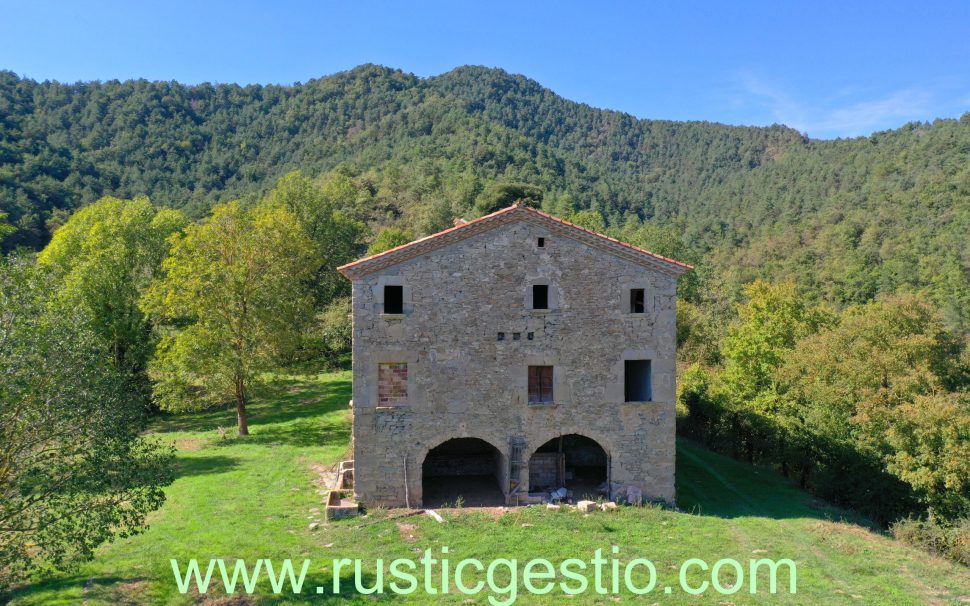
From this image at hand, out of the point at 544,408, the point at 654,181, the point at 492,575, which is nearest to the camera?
the point at 492,575

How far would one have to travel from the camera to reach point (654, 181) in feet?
419

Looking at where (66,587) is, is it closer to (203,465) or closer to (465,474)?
(203,465)

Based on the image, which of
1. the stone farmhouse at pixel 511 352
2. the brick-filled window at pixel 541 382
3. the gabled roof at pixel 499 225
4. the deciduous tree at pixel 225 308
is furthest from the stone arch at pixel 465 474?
the deciduous tree at pixel 225 308

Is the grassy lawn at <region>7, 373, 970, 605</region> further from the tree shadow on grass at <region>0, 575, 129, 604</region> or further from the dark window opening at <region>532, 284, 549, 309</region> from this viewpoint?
the dark window opening at <region>532, 284, 549, 309</region>

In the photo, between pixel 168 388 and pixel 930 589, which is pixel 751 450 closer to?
pixel 930 589

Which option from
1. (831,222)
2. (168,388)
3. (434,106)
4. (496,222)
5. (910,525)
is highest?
(434,106)

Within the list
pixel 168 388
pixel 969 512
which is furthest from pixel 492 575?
pixel 168 388

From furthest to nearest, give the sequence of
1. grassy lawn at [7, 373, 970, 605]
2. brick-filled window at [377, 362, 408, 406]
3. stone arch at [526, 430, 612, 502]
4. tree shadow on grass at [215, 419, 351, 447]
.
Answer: tree shadow on grass at [215, 419, 351, 447] → stone arch at [526, 430, 612, 502] → brick-filled window at [377, 362, 408, 406] → grassy lawn at [7, 373, 970, 605]

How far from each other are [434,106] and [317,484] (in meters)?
109

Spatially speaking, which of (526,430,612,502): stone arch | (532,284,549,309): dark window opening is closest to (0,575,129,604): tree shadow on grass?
(526,430,612,502): stone arch

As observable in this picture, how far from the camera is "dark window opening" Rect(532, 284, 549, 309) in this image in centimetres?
2094

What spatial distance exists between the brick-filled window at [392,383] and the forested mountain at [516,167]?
146ft

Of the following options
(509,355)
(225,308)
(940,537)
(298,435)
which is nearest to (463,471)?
(509,355)

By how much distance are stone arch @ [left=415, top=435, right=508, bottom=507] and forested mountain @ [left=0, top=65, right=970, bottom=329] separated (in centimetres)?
4095
